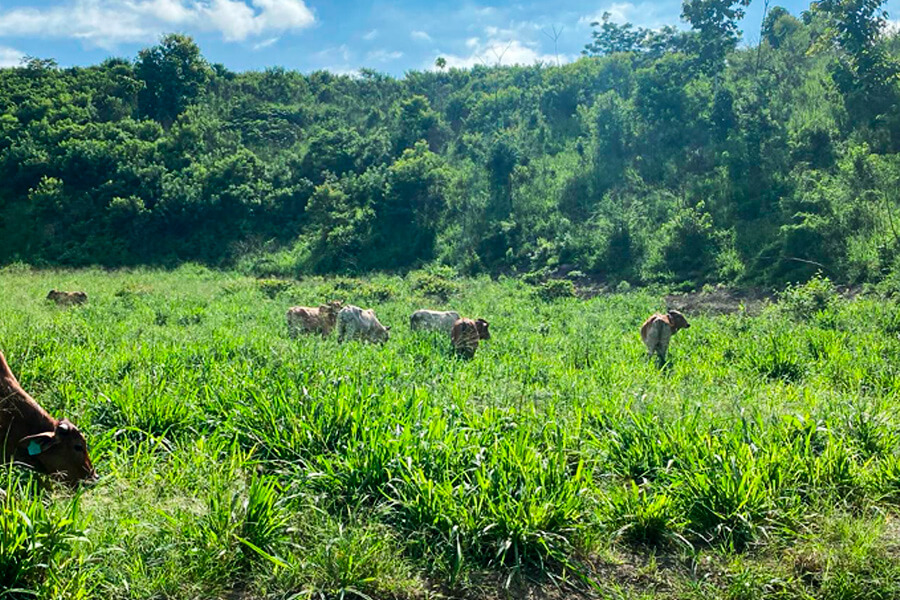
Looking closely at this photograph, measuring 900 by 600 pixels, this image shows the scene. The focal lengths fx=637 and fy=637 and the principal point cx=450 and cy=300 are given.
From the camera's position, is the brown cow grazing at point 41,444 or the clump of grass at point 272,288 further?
the clump of grass at point 272,288

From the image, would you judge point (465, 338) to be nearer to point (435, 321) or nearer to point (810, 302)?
point (435, 321)

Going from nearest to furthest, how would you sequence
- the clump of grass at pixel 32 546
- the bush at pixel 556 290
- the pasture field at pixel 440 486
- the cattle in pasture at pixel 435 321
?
the clump of grass at pixel 32 546 < the pasture field at pixel 440 486 < the cattle in pasture at pixel 435 321 < the bush at pixel 556 290

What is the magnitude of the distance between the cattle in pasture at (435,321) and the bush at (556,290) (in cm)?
862

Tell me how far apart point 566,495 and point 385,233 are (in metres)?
28.3

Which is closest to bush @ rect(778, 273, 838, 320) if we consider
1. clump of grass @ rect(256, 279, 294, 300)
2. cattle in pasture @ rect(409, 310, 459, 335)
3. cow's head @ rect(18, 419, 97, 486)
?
cattle in pasture @ rect(409, 310, 459, 335)

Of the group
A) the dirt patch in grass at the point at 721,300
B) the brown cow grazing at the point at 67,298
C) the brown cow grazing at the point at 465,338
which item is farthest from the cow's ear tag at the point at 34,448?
the dirt patch in grass at the point at 721,300

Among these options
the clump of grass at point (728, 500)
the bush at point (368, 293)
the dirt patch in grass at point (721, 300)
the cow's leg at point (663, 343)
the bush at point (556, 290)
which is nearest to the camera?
the clump of grass at point (728, 500)

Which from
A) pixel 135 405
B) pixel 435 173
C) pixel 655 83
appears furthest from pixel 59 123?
pixel 135 405

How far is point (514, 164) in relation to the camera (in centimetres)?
3020

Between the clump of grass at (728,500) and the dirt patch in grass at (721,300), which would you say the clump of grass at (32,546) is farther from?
the dirt patch in grass at (721,300)

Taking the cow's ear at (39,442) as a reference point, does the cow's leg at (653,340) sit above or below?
below

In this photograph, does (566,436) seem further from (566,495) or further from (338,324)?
(338,324)

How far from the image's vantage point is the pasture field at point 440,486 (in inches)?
116

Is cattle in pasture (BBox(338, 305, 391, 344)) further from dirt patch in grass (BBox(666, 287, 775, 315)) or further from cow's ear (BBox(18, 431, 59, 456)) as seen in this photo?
dirt patch in grass (BBox(666, 287, 775, 315))
